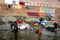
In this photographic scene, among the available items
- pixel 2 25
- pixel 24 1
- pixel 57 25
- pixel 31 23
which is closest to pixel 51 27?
pixel 57 25

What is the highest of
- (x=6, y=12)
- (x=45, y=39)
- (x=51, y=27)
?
(x=6, y=12)

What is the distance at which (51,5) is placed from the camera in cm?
167

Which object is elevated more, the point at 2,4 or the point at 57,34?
the point at 2,4

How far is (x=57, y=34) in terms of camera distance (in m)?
1.64

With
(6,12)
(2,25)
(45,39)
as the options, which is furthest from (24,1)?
(45,39)

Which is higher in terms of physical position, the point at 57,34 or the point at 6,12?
the point at 6,12

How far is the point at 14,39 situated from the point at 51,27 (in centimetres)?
37

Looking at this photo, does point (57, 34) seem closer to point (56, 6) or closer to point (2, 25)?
point (56, 6)

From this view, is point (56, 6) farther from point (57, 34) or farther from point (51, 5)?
point (57, 34)

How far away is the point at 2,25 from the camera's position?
5.18 ft

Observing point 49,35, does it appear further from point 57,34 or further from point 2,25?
point 2,25

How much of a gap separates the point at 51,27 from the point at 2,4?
0.51 m

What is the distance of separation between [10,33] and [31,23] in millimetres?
216

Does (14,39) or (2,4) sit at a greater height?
(2,4)
